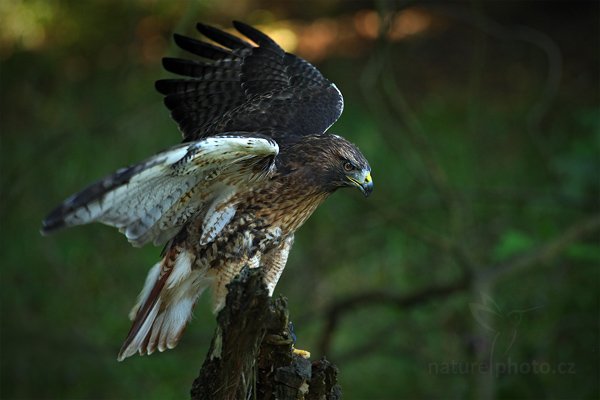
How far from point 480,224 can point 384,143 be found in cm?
155

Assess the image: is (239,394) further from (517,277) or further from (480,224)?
(480,224)

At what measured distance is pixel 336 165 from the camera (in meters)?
4.82

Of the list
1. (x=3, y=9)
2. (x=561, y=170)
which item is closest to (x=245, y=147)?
(x=561, y=170)

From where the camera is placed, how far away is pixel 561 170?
793 centimetres

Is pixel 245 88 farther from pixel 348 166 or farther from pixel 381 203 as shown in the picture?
pixel 381 203

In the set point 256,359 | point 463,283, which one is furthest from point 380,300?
point 256,359

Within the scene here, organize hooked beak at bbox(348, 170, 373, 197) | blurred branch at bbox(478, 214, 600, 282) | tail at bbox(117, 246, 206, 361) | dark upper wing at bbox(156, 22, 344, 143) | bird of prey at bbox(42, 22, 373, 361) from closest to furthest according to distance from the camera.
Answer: bird of prey at bbox(42, 22, 373, 361), hooked beak at bbox(348, 170, 373, 197), tail at bbox(117, 246, 206, 361), dark upper wing at bbox(156, 22, 344, 143), blurred branch at bbox(478, 214, 600, 282)

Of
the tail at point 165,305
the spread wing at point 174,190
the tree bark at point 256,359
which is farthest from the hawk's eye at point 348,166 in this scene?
the tree bark at point 256,359

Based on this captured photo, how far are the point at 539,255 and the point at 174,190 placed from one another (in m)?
2.89

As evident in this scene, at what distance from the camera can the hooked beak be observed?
476cm

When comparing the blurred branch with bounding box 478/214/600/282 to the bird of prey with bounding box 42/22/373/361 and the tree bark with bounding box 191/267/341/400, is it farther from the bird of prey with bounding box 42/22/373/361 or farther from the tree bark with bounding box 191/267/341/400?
the tree bark with bounding box 191/267/341/400

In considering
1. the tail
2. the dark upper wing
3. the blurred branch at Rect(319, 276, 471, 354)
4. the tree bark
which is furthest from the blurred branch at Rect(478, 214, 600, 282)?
the tree bark

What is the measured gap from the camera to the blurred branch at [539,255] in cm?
628

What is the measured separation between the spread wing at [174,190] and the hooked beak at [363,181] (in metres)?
0.42
